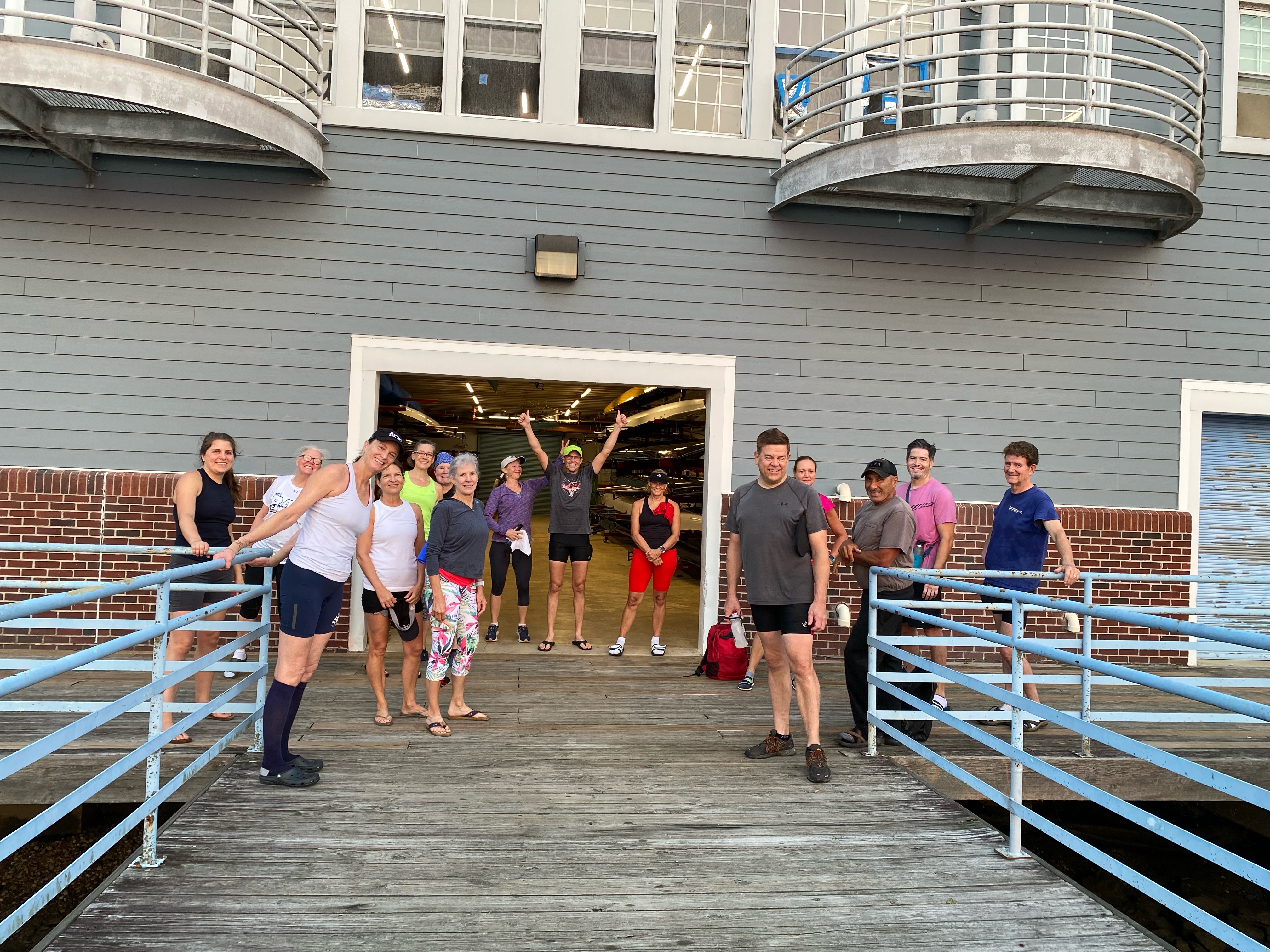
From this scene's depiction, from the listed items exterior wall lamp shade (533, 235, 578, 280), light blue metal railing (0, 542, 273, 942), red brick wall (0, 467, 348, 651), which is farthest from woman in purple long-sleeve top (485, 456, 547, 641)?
light blue metal railing (0, 542, 273, 942)

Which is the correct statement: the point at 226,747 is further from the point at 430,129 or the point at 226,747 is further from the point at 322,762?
the point at 430,129

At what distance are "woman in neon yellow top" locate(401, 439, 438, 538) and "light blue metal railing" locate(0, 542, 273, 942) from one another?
134cm

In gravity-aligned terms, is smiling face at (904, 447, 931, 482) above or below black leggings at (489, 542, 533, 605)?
above

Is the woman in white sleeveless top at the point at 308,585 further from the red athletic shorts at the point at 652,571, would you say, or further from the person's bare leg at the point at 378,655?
the red athletic shorts at the point at 652,571

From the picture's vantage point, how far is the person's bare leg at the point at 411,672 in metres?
5.55

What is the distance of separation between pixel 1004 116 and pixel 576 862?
762 cm

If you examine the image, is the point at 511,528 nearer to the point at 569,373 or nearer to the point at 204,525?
the point at 569,373

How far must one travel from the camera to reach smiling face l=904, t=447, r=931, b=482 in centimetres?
605

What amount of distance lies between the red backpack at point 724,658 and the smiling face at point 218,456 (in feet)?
12.8

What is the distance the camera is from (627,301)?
8.01m

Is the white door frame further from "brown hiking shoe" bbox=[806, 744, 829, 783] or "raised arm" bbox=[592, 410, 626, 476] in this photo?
"brown hiking shoe" bbox=[806, 744, 829, 783]

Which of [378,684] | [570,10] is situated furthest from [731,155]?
[378,684]

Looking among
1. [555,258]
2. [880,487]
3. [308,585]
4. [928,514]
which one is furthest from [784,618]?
[555,258]

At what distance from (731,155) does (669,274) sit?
124 cm
